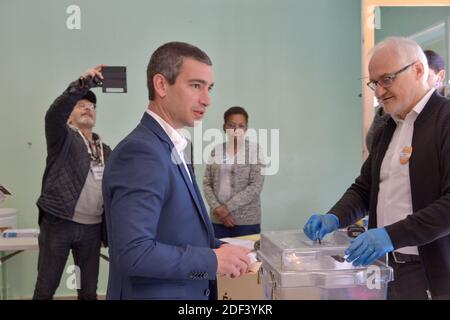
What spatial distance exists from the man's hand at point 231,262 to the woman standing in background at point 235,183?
1.70 m

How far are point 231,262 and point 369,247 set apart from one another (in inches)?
14.8

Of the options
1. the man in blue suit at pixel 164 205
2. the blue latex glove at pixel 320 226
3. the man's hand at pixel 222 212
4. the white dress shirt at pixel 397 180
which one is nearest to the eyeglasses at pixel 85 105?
the man's hand at pixel 222 212

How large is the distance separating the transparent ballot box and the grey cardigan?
1568mm

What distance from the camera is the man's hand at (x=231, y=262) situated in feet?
3.15

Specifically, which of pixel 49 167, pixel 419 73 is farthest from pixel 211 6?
pixel 419 73

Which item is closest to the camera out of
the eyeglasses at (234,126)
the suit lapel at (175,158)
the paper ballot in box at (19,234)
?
the suit lapel at (175,158)

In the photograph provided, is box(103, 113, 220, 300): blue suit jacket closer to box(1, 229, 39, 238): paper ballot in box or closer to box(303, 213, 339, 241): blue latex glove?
box(303, 213, 339, 241): blue latex glove

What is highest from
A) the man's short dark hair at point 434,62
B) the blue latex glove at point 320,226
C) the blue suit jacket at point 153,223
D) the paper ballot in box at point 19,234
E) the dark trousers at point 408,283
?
the man's short dark hair at point 434,62

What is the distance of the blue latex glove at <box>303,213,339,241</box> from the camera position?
1273 mm

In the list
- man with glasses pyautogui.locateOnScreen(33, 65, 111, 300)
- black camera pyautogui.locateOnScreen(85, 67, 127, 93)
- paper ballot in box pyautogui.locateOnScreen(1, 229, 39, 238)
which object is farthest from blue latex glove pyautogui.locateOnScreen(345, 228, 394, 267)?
paper ballot in box pyautogui.locateOnScreen(1, 229, 39, 238)

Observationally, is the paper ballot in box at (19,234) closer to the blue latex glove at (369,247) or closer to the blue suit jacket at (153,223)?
the blue suit jacket at (153,223)

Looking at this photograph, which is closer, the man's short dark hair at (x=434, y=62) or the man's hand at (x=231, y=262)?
the man's hand at (x=231, y=262)

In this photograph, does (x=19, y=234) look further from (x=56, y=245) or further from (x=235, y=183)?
(x=235, y=183)

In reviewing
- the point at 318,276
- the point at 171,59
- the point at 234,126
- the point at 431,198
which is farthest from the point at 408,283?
the point at 234,126
